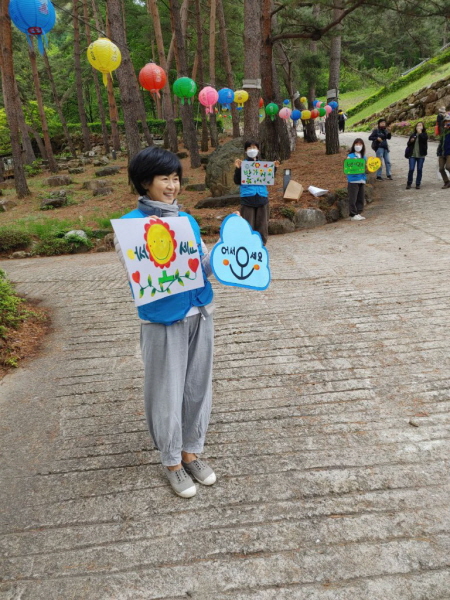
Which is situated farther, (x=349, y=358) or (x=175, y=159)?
(x=349, y=358)

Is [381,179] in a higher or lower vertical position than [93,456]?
higher

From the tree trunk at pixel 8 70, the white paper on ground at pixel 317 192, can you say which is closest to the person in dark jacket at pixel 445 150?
the white paper on ground at pixel 317 192

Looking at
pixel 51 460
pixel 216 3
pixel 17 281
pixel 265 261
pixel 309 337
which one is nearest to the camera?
pixel 265 261

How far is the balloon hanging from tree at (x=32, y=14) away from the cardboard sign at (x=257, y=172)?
4424 millimetres

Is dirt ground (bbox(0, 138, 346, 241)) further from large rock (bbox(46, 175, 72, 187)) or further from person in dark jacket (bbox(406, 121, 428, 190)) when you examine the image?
person in dark jacket (bbox(406, 121, 428, 190))

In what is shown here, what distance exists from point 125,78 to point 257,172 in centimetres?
811

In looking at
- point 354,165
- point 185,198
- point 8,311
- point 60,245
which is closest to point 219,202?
point 185,198

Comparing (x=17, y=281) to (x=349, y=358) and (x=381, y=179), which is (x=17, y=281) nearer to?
(x=349, y=358)

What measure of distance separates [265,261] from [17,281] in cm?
644

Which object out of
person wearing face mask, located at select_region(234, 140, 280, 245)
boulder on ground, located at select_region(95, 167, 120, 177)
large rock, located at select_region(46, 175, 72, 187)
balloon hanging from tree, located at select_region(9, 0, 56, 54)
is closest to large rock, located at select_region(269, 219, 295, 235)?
person wearing face mask, located at select_region(234, 140, 280, 245)

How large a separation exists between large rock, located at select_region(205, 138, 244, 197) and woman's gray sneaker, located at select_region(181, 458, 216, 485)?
34.7 ft

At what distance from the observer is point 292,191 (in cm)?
1145

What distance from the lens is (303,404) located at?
11.3ft

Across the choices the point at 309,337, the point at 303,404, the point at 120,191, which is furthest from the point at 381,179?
the point at 303,404
